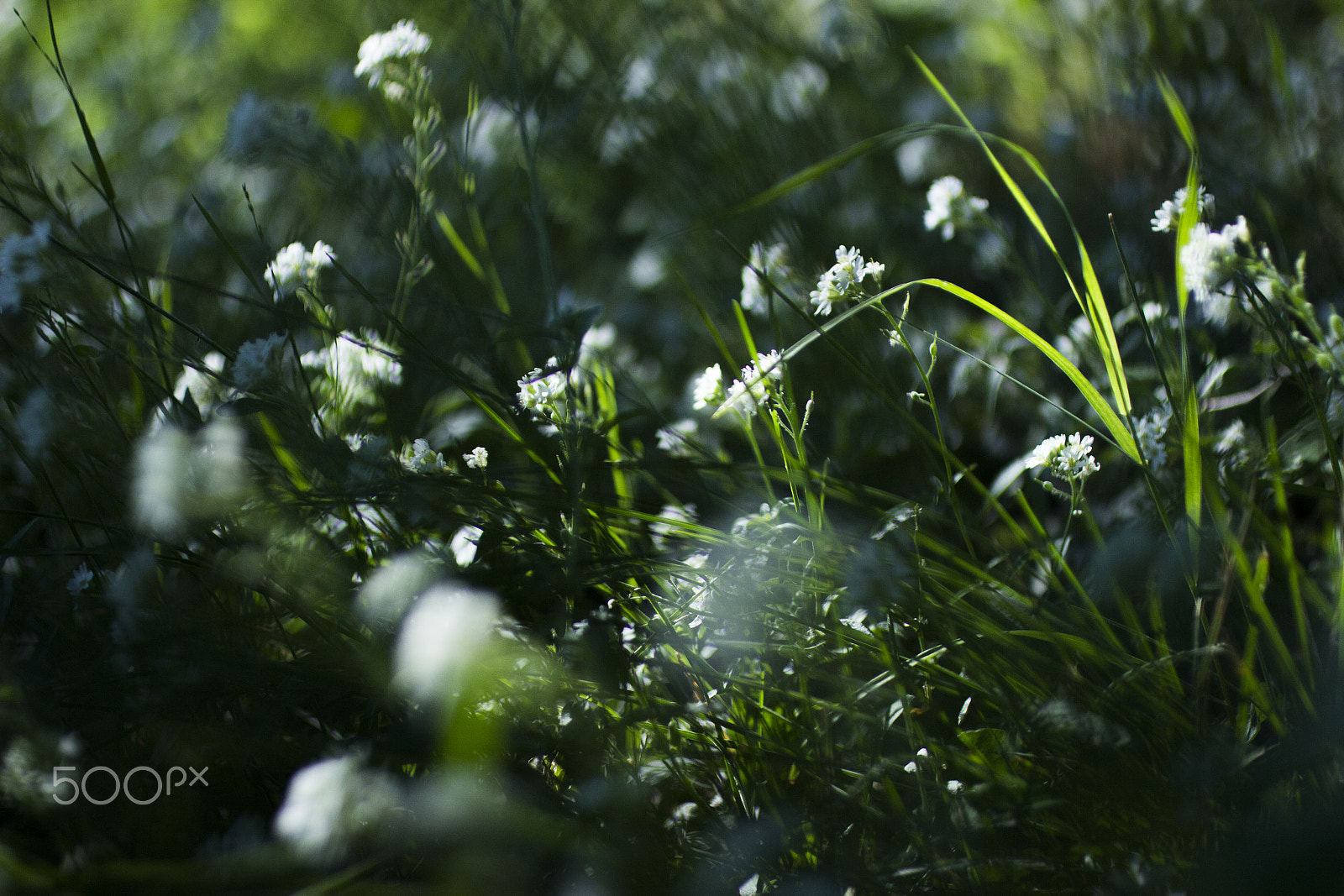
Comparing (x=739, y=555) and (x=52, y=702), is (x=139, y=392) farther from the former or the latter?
(x=739, y=555)

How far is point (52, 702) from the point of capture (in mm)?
681

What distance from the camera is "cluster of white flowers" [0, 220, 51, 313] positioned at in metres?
0.71

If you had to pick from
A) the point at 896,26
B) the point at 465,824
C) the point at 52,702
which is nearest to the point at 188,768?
the point at 52,702

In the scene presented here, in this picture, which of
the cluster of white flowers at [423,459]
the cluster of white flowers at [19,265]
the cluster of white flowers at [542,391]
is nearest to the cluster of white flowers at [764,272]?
the cluster of white flowers at [542,391]

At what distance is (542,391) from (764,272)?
0.27m

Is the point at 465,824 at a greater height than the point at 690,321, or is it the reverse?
the point at 690,321

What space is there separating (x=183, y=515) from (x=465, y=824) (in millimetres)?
298

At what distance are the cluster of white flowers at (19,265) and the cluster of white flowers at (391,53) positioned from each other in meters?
0.34

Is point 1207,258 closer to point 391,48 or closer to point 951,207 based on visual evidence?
point 951,207

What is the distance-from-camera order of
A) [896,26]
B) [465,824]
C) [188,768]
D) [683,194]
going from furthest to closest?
1. [896,26]
2. [683,194]
3. [188,768]
4. [465,824]

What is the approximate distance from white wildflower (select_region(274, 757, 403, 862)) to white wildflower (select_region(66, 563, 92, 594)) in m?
0.42

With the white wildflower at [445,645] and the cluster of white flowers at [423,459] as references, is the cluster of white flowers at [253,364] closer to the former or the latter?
the cluster of white flowers at [423,459]

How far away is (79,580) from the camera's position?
2.64ft

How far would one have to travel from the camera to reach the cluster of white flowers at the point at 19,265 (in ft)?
2.31
